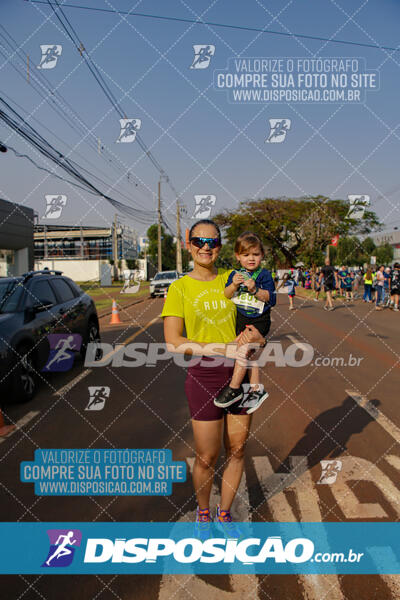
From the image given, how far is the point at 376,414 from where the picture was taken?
5199 millimetres

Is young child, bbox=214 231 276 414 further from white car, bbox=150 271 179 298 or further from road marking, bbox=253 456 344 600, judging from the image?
white car, bbox=150 271 179 298

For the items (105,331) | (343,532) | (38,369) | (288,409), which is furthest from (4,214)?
(343,532)

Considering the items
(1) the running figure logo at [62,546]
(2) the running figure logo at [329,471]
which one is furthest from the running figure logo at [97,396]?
(2) the running figure logo at [329,471]

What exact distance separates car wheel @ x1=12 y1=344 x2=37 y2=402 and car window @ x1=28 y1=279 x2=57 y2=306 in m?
0.91

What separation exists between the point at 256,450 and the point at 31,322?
3.84m

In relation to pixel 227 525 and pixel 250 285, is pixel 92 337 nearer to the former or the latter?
pixel 227 525

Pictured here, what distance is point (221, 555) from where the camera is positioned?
9.02ft

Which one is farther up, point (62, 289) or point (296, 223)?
point (296, 223)

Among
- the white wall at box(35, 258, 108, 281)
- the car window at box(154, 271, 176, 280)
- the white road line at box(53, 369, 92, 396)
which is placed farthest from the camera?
the white wall at box(35, 258, 108, 281)

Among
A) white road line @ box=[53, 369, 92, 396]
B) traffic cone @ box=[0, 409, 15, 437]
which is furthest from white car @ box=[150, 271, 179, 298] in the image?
traffic cone @ box=[0, 409, 15, 437]

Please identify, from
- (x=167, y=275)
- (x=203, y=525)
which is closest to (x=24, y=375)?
(x=203, y=525)

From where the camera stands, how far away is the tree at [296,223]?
33938 millimetres

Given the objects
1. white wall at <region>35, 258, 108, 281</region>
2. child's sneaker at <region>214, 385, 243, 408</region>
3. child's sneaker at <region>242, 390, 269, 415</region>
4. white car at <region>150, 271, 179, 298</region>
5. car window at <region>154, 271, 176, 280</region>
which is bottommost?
white wall at <region>35, 258, 108, 281</region>

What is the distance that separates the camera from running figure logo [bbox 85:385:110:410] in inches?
226
